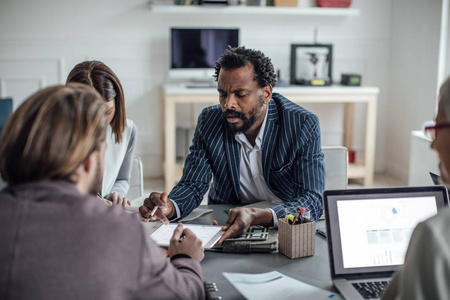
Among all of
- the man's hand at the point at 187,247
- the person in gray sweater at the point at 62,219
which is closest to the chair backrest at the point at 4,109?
the man's hand at the point at 187,247

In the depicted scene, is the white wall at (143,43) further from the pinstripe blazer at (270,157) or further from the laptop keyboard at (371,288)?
the laptop keyboard at (371,288)

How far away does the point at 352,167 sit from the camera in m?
4.47

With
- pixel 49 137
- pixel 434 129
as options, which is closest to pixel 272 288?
pixel 434 129

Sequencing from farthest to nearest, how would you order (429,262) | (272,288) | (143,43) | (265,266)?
1. (143,43)
2. (265,266)
3. (272,288)
4. (429,262)

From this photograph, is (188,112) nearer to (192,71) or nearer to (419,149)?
(192,71)

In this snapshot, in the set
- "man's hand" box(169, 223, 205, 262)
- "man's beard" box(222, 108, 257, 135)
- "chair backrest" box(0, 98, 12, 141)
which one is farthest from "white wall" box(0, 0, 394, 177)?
"man's hand" box(169, 223, 205, 262)

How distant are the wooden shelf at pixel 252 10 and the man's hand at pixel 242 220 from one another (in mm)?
3050

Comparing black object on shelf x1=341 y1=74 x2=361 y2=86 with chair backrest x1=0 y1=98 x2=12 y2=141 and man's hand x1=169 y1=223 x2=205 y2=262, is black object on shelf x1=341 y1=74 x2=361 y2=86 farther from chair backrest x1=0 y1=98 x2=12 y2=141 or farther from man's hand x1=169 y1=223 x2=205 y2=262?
man's hand x1=169 y1=223 x2=205 y2=262

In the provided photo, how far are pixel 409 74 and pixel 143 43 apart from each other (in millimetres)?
2360

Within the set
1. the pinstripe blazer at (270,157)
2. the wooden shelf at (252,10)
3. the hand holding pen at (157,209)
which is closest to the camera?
the hand holding pen at (157,209)

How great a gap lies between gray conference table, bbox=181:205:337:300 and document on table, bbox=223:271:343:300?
0.09 feet

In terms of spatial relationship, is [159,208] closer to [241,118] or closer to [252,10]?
[241,118]

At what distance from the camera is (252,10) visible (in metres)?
4.35

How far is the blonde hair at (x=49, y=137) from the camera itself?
85 cm
